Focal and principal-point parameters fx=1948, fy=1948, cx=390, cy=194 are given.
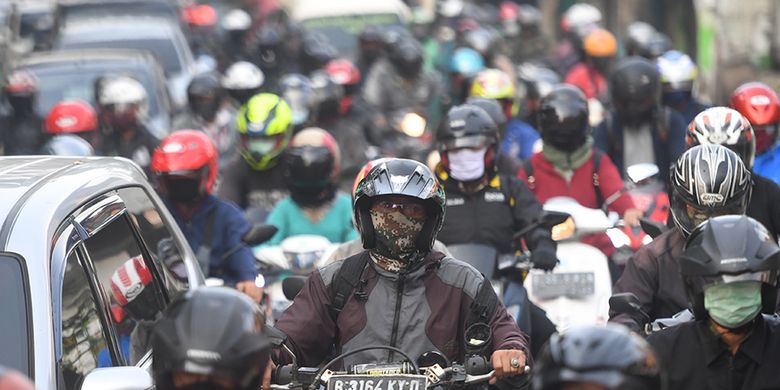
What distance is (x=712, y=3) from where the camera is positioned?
26422 mm

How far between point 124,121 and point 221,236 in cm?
571

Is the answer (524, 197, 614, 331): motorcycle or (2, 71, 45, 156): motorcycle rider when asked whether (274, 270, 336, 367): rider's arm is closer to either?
(524, 197, 614, 331): motorcycle

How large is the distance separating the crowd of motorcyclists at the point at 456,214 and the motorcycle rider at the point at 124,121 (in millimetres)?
25

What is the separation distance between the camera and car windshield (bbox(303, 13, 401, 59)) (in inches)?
1113

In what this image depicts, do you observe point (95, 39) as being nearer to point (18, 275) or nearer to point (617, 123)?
point (617, 123)

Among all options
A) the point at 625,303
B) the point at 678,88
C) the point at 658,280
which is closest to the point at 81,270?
the point at 625,303

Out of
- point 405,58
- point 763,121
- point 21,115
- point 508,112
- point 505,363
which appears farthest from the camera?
point 405,58

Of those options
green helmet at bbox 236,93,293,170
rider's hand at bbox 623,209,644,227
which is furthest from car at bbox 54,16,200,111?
rider's hand at bbox 623,209,644,227

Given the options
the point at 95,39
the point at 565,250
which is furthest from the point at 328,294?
the point at 95,39

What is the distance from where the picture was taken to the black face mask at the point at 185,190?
11141 mm

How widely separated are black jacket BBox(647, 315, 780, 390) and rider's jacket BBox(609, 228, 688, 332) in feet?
4.90

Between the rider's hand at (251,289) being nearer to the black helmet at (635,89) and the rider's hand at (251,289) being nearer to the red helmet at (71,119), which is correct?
the black helmet at (635,89)

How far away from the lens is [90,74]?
1953 centimetres

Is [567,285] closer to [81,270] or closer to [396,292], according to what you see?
[396,292]
